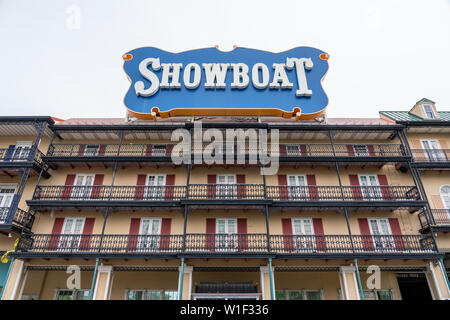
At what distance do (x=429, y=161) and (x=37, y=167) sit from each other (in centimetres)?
2862

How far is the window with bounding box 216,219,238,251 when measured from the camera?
17.8 meters

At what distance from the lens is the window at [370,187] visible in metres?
19.9

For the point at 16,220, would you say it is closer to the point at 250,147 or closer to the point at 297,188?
the point at 250,147

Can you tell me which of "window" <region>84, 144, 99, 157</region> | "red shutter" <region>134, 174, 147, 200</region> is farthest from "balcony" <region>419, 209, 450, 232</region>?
"window" <region>84, 144, 99, 157</region>

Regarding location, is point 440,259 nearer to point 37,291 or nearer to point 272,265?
point 272,265

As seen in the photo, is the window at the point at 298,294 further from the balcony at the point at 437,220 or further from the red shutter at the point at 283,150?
the red shutter at the point at 283,150

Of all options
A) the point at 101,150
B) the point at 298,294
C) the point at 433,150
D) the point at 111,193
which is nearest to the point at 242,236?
the point at 298,294

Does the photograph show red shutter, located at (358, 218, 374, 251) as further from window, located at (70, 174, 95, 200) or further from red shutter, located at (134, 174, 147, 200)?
window, located at (70, 174, 95, 200)

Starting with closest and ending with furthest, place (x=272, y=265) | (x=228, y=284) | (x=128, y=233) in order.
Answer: (x=228, y=284) < (x=272, y=265) < (x=128, y=233)

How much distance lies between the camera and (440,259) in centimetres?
1720

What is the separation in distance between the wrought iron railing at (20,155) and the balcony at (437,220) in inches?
1058

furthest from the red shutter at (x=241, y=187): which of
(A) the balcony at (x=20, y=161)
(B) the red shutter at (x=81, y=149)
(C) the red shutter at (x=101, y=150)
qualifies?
(A) the balcony at (x=20, y=161)
